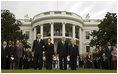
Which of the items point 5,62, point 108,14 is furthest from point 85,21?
point 5,62

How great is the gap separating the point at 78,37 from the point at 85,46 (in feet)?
11.0

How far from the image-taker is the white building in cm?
3997

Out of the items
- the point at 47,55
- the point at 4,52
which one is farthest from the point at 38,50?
the point at 4,52

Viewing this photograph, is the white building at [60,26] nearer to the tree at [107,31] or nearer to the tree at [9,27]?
the tree at [9,27]

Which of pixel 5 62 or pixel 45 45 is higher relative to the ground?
pixel 45 45

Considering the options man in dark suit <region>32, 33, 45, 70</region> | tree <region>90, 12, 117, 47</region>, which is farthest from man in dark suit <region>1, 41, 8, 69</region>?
tree <region>90, 12, 117, 47</region>

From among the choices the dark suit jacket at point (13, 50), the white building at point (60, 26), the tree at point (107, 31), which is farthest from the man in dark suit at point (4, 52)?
the white building at point (60, 26)

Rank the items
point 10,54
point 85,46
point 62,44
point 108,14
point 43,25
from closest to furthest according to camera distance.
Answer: point 62,44 → point 10,54 → point 108,14 → point 43,25 → point 85,46

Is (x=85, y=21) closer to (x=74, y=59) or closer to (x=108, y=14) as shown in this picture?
(x=108, y=14)

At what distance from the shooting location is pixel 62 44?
10188mm

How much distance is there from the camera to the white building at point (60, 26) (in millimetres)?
39969

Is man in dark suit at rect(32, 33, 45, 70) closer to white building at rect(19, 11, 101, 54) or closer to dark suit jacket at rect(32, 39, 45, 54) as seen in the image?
dark suit jacket at rect(32, 39, 45, 54)

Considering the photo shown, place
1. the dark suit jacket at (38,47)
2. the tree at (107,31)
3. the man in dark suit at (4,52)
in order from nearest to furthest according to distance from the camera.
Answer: the dark suit jacket at (38,47), the man in dark suit at (4,52), the tree at (107,31)

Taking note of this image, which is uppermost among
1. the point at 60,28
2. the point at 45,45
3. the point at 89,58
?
the point at 60,28
